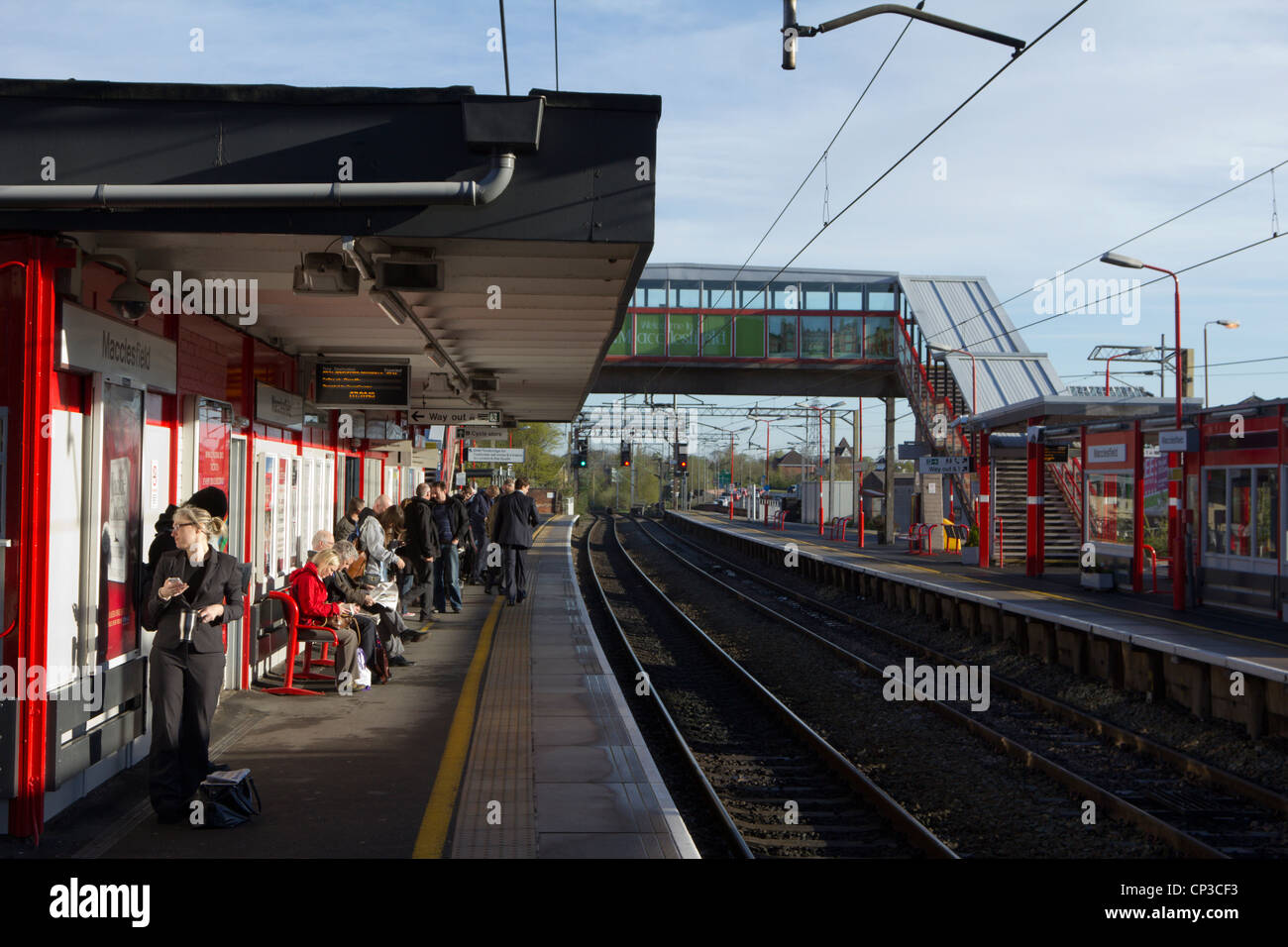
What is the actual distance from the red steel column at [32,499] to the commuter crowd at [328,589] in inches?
21.8

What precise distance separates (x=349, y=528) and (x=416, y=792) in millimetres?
6031

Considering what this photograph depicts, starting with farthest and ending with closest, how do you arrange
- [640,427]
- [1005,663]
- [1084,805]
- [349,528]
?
[640,427] → [1005,663] → [349,528] → [1084,805]

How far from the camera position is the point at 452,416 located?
18.8m

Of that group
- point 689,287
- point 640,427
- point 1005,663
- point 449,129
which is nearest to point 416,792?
point 449,129

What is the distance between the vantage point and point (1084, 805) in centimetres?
792

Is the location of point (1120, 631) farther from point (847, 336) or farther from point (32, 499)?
point (847, 336)

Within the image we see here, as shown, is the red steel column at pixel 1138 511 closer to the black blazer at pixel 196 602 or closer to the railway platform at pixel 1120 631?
the railway platform at pixel 1120 631

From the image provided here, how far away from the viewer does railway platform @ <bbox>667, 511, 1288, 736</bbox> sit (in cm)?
1082

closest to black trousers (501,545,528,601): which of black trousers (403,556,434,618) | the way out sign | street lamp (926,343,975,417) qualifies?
black trousers (403,556,434,618)

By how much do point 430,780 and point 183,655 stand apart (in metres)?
1.72

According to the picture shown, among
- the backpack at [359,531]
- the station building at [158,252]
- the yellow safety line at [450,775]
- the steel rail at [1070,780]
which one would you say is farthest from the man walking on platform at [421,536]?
the station building at [158,252]

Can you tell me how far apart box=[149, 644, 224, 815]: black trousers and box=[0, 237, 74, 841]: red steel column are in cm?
54

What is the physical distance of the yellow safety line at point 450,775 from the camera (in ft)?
19.1

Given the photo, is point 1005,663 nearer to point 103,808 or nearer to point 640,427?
point 103,808
